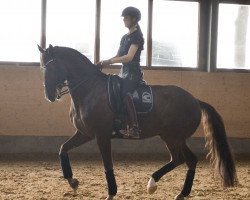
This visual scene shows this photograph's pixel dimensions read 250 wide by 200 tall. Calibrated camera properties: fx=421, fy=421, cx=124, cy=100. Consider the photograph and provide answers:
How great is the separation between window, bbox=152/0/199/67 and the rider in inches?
151

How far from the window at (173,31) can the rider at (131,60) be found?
3.83 metres

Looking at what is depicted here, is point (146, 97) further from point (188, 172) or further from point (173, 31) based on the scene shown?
point (173, 31)

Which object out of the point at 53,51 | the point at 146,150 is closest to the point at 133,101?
the point at 53,51

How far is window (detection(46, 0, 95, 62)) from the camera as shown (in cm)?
744

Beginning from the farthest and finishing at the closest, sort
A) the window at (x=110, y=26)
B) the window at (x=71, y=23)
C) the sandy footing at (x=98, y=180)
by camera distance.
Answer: the window at (x=110, y=26) → the window at (x=71, y=23) → the sandy footing at (x=98, y=180)

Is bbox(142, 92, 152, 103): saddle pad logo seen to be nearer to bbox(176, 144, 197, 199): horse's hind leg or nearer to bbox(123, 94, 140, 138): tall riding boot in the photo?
bbox(123, 94, 140, 138): tall riding boot

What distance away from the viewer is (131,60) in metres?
3.92

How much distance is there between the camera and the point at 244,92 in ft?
25.5

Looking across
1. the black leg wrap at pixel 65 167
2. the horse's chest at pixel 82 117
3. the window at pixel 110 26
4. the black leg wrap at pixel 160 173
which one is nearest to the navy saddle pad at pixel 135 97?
the horse's chest at pixel 82 117

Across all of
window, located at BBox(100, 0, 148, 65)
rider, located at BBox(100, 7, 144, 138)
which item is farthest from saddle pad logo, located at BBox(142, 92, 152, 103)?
window, located at BBox(100, 0, 148, 65)

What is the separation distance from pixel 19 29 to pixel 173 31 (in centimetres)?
279

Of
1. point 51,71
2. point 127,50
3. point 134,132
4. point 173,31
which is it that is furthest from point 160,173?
point 173,31

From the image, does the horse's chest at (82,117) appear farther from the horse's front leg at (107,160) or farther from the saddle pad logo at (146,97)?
the saddle pad logo at (146,97)

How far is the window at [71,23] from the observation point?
7441 mm
